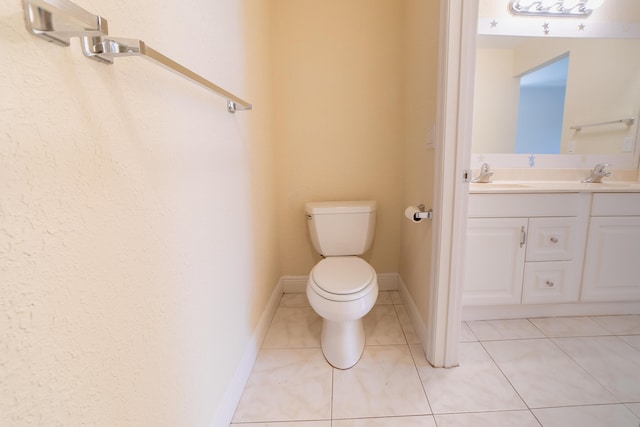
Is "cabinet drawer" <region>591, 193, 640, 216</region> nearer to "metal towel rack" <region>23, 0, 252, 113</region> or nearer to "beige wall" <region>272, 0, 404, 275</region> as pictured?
"beige wall" <region>272, 0, 404, 275</region>

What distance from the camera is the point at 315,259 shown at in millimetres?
2129

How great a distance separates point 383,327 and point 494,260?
758 mm

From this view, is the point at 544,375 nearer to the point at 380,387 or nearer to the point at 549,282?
the point at 549,282

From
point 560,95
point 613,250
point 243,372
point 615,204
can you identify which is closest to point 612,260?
point 613,250

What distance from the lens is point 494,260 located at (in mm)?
1678

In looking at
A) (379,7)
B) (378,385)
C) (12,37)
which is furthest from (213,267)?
(379,7)

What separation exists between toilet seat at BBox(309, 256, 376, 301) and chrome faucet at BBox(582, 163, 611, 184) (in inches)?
68.1

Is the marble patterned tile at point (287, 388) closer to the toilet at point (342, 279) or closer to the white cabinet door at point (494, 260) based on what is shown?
the toilet at point (342, 279)

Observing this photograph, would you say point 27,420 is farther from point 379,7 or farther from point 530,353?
point 379,7

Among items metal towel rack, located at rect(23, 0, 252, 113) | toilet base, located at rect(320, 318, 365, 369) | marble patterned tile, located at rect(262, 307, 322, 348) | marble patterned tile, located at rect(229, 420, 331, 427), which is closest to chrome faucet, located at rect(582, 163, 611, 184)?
toilet base, located at rect(320, 318, 365, 369)

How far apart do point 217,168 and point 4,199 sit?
0.68m

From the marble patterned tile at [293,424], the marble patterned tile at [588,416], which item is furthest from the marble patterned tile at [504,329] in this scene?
the marble patterned tile at [293,424]

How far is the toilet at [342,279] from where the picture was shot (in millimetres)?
1325

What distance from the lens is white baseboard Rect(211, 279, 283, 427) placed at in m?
1.06
